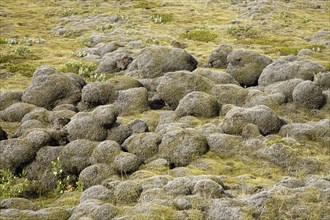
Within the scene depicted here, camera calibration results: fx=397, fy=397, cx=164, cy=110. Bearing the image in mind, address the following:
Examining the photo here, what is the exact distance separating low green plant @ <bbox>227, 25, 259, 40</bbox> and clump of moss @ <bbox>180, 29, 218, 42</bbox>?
8.77ft

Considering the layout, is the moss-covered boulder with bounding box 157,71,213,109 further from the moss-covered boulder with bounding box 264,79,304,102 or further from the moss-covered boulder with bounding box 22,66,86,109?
the moss-covered boulder with bounding box 22,66,86,109

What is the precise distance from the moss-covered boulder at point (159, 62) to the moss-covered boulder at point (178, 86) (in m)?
4.51

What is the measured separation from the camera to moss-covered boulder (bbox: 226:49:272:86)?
3222cm

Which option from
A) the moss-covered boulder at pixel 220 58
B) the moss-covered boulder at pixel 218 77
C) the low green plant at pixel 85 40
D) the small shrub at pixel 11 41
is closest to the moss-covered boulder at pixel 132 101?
the moss-covered boulder at pixel 218 77

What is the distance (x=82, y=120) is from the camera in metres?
21.9

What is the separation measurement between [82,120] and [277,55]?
28098mm

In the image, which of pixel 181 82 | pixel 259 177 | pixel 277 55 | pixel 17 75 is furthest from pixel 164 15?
pixel 259 177

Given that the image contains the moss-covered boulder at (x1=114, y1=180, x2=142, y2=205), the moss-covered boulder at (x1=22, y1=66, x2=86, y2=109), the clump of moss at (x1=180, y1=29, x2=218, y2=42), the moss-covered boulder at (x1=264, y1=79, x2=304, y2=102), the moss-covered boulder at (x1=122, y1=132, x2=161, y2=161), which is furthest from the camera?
the clump of moss at (x1=180, y1=29, x2=218, y2=42)

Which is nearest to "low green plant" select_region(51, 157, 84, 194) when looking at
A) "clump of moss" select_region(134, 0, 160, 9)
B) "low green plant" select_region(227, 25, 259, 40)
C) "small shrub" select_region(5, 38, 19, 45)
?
"small shrub" select_region(5, 38, 19, 45)

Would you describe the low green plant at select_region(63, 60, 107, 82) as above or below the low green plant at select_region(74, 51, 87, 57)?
above

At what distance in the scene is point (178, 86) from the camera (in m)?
27.3

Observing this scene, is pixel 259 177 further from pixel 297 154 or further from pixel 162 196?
pixel 162 196

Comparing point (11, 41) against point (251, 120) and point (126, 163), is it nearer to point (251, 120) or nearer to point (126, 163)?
point (126, 163)

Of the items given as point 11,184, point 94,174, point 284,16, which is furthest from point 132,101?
point 284,16
